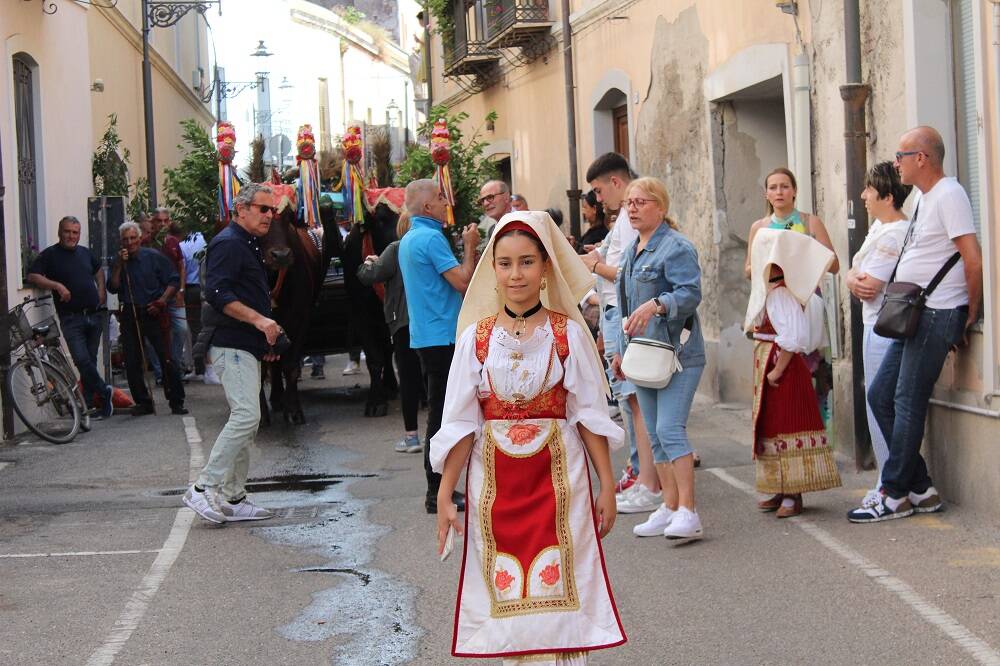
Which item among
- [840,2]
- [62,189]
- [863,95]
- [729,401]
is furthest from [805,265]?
[62,189]

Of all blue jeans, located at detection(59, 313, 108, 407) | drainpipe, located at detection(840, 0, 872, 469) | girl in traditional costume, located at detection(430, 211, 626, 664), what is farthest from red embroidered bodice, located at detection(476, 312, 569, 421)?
blue jeans, located at detection(59, 313, 108, 407)

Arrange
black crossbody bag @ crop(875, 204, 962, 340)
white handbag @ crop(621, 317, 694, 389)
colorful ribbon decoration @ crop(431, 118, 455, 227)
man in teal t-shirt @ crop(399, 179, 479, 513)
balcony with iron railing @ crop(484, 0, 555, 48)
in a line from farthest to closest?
balcony with iron railing @ crop(484, 0, 555, 48), colorful ribbon decoration @ crop(431, 118, 455, 227), man in teal t-shirt @ crop(399, 179, 479, 513), black crossbody bag @ crop(875, 204, 962, 340), white handbag @ crop(621, 317, 694, 389)

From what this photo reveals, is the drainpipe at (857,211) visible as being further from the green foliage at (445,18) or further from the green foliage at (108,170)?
the green foliage at (445,18)

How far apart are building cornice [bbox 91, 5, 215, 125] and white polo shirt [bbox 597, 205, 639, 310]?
11324mm

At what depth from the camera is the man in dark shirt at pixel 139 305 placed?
43.9ft

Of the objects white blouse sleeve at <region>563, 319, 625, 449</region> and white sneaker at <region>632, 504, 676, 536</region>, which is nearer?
white blouse sleeve at <region>563, 319, 625, 449</region>

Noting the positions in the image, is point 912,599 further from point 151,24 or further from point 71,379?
A: point 151,24

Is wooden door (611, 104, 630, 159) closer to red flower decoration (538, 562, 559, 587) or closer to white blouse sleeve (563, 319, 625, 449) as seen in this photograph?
white blouse sleeve (563, 319, 625, 449)

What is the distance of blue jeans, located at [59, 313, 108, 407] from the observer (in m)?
13.1

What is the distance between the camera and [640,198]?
693 centimetres

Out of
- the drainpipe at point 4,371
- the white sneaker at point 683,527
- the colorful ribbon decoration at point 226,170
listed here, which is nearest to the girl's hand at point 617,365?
the white sneaker at point 683,527

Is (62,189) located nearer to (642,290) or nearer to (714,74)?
(714,74)

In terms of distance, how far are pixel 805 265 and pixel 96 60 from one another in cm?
1367

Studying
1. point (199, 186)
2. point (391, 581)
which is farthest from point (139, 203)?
point (391, 581)
